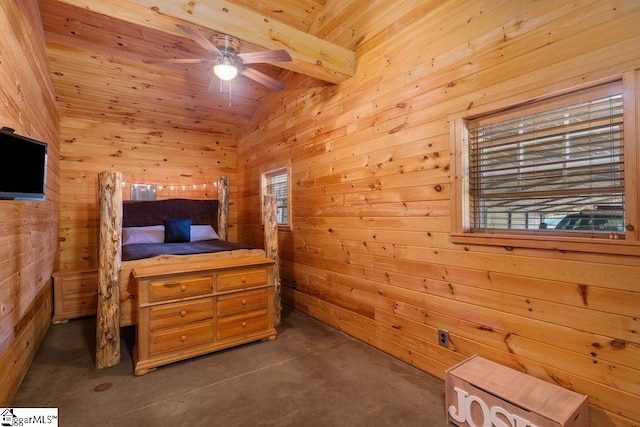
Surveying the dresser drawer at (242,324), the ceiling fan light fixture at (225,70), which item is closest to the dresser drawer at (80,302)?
the dresser drawer at (242,324)

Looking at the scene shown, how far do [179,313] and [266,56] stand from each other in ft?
7.06

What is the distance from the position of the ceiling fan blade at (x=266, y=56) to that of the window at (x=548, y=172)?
135cm

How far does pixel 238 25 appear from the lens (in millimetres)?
2320

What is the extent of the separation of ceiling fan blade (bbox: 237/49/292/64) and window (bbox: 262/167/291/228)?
5.60ft

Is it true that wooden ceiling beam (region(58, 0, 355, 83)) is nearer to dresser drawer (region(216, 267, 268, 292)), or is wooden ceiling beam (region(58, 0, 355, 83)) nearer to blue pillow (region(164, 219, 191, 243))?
dresser drawer (region(216, 267, 268, 292))

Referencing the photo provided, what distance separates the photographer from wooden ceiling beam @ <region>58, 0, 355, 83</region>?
200 centimetres

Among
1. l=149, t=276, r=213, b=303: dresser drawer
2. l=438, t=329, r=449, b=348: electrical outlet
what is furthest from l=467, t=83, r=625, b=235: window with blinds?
l=149, t=276, r=213, b=303: dresser drawer

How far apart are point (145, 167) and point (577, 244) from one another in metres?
5.18

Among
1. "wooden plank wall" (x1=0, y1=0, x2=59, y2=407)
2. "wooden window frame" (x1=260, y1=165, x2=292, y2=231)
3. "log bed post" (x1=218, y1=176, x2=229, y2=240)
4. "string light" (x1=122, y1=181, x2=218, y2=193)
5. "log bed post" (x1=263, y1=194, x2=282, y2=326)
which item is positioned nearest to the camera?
"wooden plank wall" (x1=0, y1=0, x2=59, y2=407)

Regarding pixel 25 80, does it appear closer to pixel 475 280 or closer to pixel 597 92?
pixel 475 280

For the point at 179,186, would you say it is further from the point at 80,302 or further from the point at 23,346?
the point at 23,346

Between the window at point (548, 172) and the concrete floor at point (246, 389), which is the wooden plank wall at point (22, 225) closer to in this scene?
the concrete floor at point (246, 389)

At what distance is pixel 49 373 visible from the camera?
2.32 m

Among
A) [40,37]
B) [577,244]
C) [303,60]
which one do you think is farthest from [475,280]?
[40,37]
